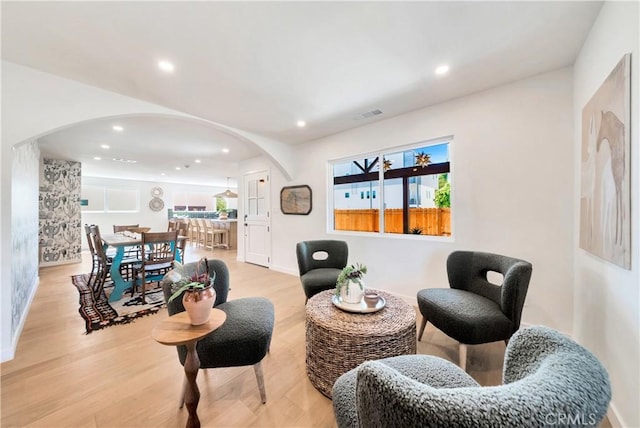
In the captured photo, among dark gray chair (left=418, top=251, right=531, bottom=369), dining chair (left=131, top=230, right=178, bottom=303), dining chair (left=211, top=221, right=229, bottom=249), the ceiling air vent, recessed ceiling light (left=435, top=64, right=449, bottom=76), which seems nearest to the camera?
dark gray chair (left=418, top=251, right=531, bottom=369)

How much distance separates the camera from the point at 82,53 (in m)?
1.92

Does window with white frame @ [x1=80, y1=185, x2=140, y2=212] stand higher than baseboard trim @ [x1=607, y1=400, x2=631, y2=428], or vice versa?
window with white frame @ [x1=80, y1=185, x2=140, y2=212]

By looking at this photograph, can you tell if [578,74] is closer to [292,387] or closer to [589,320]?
[589,320]

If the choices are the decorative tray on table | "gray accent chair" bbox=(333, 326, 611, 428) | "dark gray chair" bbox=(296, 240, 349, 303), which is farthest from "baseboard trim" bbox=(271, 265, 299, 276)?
"gray accent chair" bbox=(333, 326, 611, 428)

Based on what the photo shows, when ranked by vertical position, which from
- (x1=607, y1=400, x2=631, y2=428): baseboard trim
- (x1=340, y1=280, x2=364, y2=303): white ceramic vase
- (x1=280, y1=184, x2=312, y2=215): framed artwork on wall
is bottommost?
(x1=607, y1=400, x2=631, y2=428): baseboard trim

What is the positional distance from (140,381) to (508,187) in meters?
3.64

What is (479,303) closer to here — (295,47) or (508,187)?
(508,187)

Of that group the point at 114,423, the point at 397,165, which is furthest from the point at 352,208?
the point at 114,423

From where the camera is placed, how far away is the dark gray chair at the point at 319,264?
2.57 metres

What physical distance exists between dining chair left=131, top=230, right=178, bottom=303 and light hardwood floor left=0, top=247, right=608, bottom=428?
787 mm

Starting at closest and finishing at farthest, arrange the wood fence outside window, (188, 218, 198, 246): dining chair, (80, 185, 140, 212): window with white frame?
the wood fence outside window, (80, 185, 140, 212): window with white frame, (188, 218, 198, 246): dining chair

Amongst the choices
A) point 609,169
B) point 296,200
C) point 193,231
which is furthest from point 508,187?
point 193,231

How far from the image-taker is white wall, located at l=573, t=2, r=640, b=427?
3.86 feet

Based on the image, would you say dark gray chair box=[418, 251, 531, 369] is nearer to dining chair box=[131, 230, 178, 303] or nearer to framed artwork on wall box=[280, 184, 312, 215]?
framed artwork on wall box=[280, 184, 312, 215]
